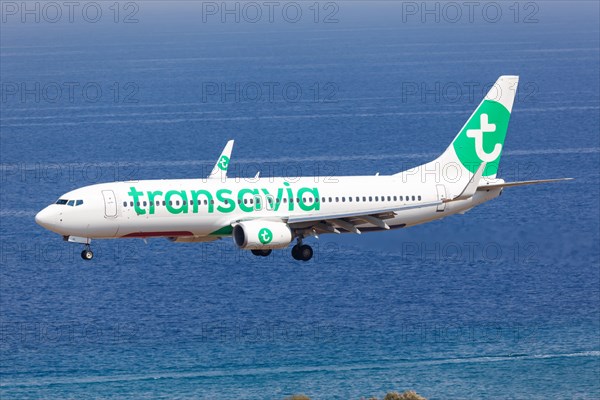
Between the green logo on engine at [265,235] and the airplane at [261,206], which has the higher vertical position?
the airplane at [261,206]

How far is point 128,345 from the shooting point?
7293 inches

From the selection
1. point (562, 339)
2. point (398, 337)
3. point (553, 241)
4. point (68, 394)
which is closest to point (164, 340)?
point (68, 394)

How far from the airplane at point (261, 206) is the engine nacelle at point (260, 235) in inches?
2.9

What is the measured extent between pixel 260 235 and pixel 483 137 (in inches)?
994

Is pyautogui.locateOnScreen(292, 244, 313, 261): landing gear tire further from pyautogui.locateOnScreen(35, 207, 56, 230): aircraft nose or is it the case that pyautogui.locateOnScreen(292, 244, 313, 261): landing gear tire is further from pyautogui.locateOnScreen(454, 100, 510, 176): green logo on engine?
pyautogui.locateOnScreen(35, 207, 56, 230): aircraft nose

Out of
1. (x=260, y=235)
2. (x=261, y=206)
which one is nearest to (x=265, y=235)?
(x=260, y=235)

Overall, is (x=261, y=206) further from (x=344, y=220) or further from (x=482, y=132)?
(x=482, y=132)

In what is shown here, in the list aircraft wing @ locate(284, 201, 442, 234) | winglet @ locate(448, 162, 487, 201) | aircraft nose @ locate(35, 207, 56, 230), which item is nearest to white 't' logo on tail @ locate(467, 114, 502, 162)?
winglet @ locate(448, 162, 487, 201)

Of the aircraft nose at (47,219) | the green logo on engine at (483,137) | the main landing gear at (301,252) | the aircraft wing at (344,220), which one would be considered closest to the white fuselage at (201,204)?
the aircraft nose at (47,219)

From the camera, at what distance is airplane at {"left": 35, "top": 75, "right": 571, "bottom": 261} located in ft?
290

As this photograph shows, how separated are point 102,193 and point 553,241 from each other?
6254 cm

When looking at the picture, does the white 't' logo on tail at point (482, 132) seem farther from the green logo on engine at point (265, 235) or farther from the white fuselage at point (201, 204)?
the green logo on engine at point (265, 235)

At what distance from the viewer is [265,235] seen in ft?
294

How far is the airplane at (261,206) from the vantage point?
88250 mm
